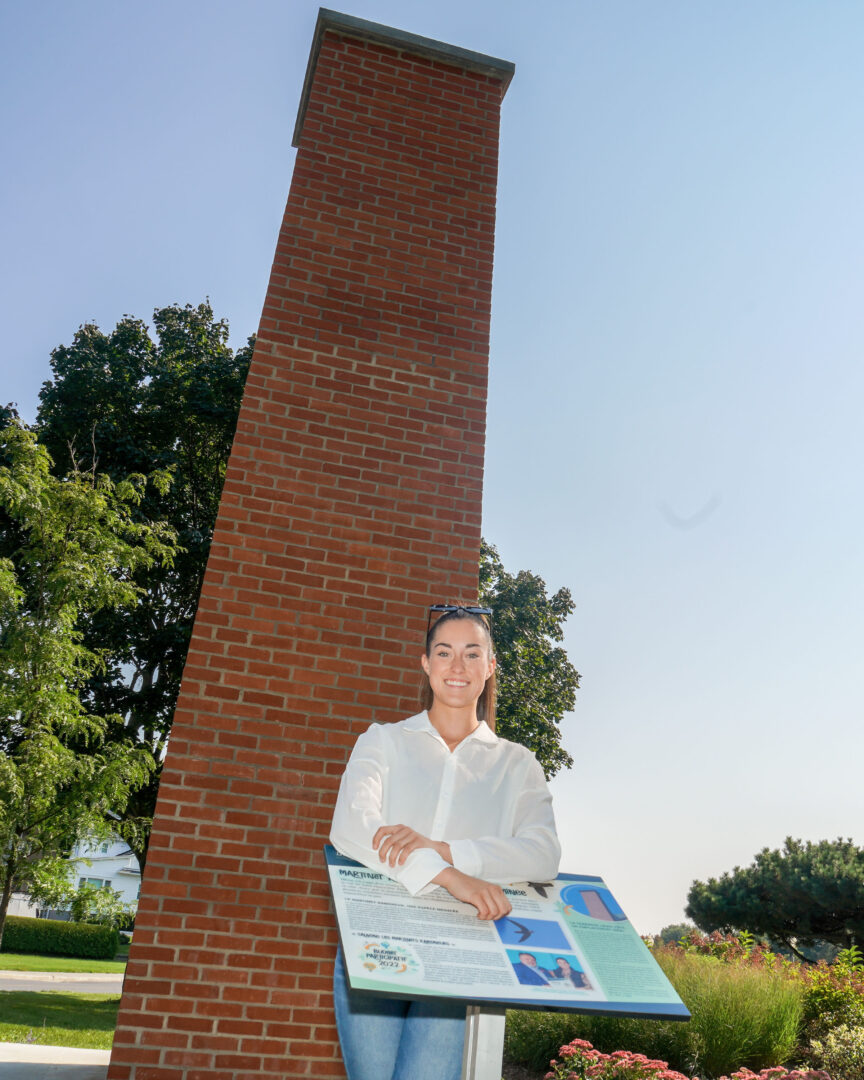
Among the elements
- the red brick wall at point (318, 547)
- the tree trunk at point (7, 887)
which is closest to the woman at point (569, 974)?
the red brick wall at point (318, 547)

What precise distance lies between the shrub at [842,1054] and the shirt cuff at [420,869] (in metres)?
5.12

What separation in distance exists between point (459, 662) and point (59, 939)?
29.5 m

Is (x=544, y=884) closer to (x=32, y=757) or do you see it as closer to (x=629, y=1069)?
(x=629, y=1069)

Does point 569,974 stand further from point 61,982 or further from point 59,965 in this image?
point 59,965

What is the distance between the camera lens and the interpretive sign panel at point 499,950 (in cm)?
180

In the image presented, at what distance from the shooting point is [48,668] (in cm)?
748

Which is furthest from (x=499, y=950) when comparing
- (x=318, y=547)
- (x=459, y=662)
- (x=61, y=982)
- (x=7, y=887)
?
(x=61, y=982)

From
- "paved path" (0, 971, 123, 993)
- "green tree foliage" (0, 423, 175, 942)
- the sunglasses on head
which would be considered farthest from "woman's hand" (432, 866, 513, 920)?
"paved path" (0, 971, 123, 993)

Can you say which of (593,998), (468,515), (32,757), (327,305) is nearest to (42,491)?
(32,757)

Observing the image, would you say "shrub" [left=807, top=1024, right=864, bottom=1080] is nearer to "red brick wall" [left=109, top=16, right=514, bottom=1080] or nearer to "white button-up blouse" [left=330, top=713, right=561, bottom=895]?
"red brick wall" [left=109, top=16, right=514, bottom=1080]

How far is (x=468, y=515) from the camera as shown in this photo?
4.24m

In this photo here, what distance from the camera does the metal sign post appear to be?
7.02 ft

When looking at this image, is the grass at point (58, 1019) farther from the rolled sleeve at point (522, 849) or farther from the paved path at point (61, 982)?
the rolled sleeve at point (522, 849)

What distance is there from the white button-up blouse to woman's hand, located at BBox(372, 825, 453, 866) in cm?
1
